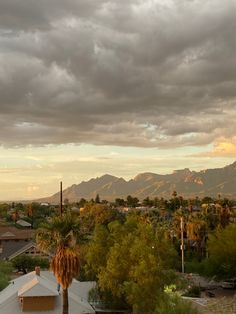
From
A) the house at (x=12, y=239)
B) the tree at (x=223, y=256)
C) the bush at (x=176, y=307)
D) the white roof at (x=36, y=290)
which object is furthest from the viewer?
the house at (x=12, y=239)

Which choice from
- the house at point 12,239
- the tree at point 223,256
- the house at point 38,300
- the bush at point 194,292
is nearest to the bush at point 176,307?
the house at point 38,300

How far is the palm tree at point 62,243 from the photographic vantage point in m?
32.2

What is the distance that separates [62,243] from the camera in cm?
3225

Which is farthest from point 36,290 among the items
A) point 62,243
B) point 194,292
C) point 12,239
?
point 12,239

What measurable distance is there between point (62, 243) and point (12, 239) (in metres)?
78.6

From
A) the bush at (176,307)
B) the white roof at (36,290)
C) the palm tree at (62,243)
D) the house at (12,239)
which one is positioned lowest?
the house at (12,239)

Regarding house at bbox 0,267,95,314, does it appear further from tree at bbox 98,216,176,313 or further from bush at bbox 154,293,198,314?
bush at bbox 154,293,198,314

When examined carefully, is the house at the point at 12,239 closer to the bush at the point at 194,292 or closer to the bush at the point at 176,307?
the bush at the point at 194,292

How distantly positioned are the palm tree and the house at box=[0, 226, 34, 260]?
57.1 m

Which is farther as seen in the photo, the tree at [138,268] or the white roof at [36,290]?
the tree at [138,268]

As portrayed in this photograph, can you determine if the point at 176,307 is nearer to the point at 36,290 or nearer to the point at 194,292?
the point at 36,290

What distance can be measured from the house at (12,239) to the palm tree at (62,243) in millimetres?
57118

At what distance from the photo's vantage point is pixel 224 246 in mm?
56344

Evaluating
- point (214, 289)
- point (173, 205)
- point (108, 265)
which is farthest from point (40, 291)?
point (173, 205)
